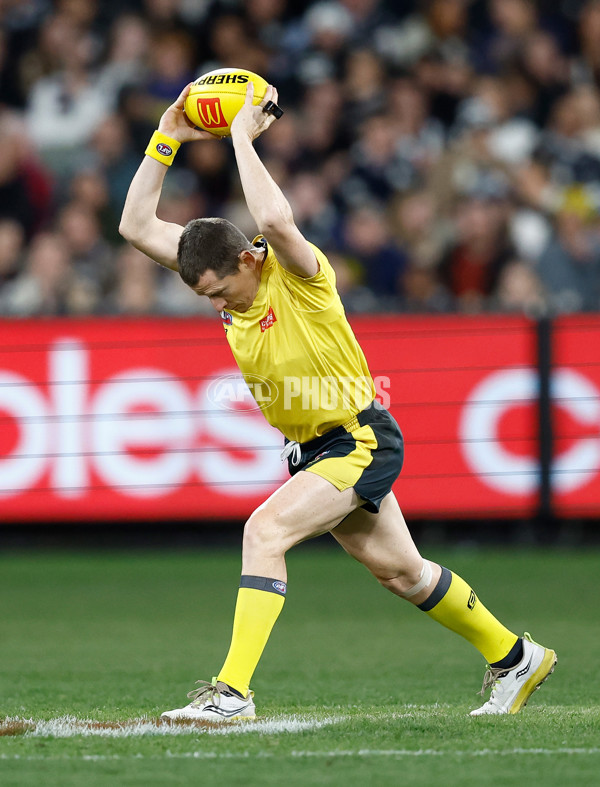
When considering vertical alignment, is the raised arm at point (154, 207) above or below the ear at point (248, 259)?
above

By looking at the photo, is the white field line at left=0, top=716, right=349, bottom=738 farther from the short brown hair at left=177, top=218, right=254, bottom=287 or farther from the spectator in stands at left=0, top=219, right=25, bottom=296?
the spectator in stands at left=0, top=219, right=25, bottom=296

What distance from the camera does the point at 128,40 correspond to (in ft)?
44.9

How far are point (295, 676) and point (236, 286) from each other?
2229 millimetres

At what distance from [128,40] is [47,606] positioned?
6663 millimetres

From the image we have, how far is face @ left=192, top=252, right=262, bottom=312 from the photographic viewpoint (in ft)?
17.3

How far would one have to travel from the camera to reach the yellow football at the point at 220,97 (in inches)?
217

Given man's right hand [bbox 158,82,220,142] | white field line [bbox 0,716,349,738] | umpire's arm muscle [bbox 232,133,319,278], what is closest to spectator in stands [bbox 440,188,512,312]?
man's right hand [bbox 158,82,220,142]

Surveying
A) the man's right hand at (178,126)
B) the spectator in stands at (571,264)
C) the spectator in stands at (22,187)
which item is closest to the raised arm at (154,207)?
the man's right hand at (178,126)

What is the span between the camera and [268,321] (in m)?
5.31

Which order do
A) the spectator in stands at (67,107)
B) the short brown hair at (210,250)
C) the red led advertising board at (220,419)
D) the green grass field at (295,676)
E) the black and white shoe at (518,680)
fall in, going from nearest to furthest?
1. the green grass field at (295,676)
2. the short brown hair at (210,250)
3. the black and white shoe at (518,680)
4. the red led advertising board at (220,419)
5. the spectator in stands at (67,107)

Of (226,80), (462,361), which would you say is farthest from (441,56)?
(226,80)

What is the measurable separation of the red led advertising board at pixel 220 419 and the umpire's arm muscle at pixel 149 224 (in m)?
4.91

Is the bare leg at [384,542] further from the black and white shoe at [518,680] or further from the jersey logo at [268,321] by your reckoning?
the jersey logo at [268,321]

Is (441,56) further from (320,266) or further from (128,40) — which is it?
(320,266)
